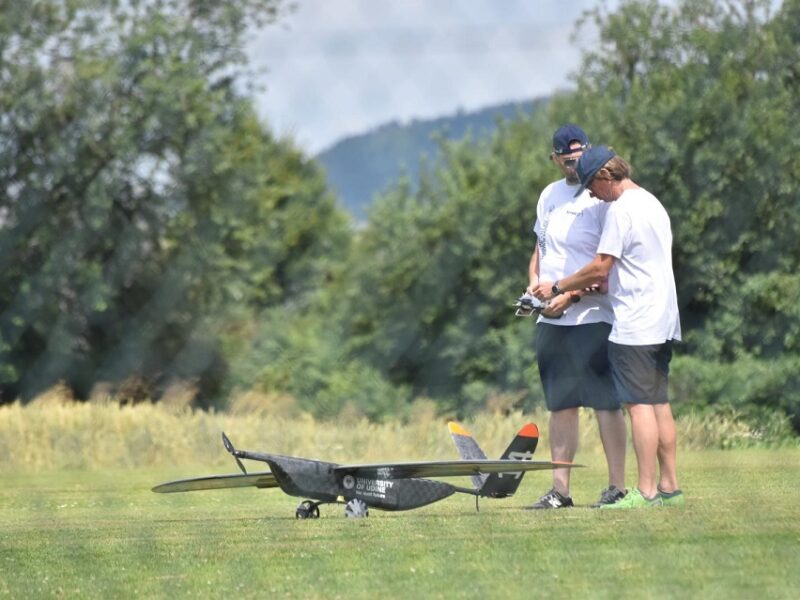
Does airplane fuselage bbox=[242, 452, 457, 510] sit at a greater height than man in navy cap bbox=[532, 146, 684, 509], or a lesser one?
lesser

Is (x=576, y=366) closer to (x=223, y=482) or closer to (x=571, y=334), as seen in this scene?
(x=571, y=334)

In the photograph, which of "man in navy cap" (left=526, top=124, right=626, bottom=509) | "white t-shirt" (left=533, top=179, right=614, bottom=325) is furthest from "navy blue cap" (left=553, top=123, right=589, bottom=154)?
"white t-shirt" (left=533, top=179, right=614, bottom=325)

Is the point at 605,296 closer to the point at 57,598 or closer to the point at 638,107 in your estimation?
the point at 57,598

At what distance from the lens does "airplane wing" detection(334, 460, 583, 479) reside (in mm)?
5949

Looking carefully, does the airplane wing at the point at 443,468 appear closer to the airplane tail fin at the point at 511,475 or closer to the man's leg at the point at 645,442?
the man's leg at the point at 645,442

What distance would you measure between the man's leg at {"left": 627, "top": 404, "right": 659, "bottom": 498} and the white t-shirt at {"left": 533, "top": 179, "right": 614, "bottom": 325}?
59 centimetres

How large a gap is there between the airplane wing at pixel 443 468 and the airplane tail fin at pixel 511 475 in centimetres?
56

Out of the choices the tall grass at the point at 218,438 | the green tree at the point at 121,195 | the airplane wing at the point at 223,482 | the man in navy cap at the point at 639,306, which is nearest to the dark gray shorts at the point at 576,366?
the man in navy cap at the point at 639,306

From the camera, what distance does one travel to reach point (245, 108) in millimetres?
25031

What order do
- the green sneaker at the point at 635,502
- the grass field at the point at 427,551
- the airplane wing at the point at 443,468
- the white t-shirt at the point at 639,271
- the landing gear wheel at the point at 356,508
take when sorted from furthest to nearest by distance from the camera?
the landing gear wheel at the point at 356,508 → the white t-shirt at the point at 639,271 → the green sneaker at the point at 635,502 → the airplane wing at the point at 443,468 → the grass field at the point at 427,551

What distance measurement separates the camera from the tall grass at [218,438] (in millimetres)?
12164

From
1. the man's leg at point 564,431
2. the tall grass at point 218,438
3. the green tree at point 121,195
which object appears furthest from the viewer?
the green tree at point 121,195

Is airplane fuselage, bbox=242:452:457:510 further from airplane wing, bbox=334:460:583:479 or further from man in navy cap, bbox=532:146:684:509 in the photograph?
man in navy cap, bbox=532:146:684:509

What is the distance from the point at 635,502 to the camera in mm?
6051
